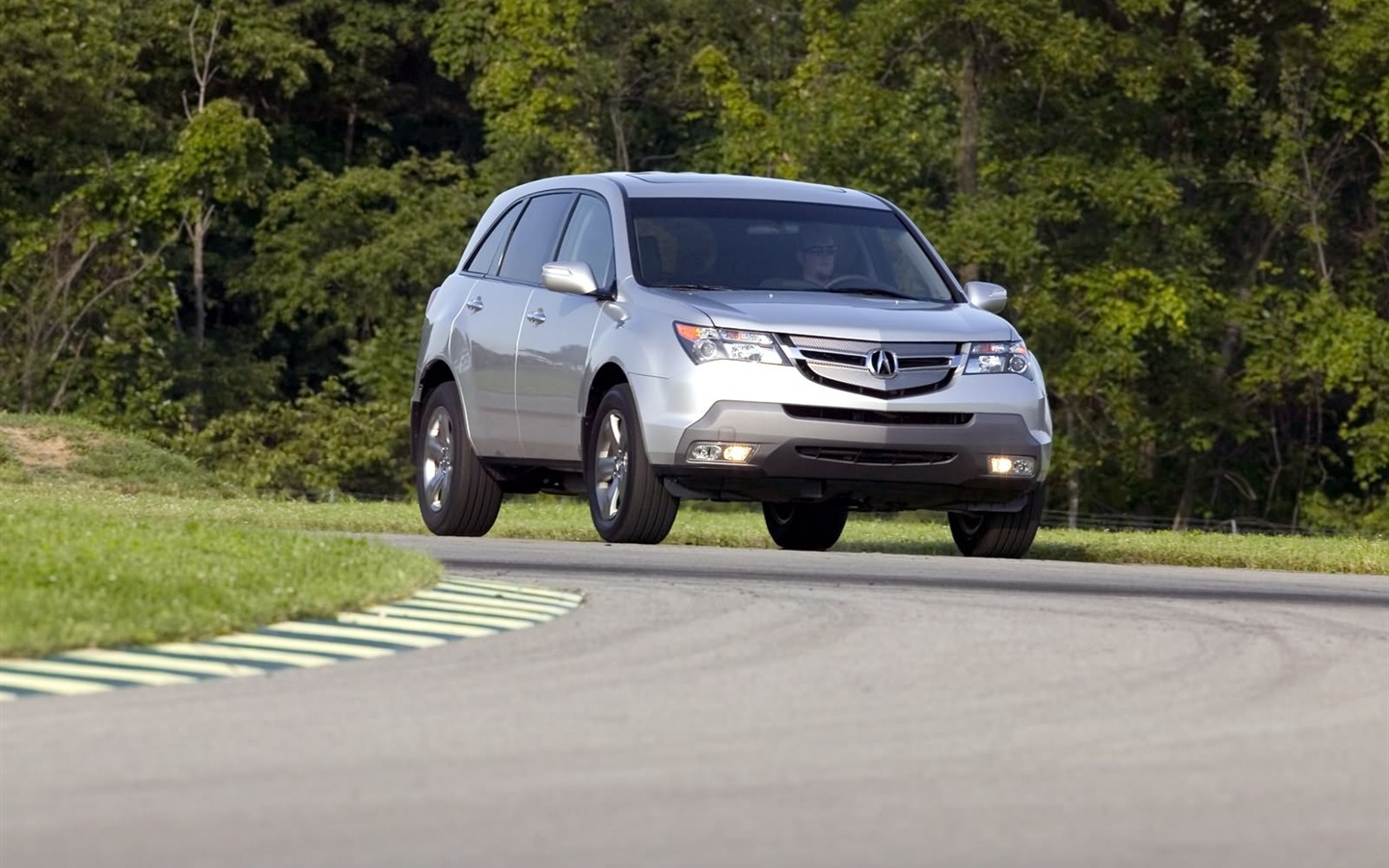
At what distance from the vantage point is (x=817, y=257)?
50.4 ft

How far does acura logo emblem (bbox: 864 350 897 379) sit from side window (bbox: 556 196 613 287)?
5.43 feet

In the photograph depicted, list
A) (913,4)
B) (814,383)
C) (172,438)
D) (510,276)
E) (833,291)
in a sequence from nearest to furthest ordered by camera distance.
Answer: (814,383) → (833,291) → (510,276) → (913,4) → (172,438)

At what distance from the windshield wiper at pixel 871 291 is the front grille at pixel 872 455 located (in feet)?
3.78

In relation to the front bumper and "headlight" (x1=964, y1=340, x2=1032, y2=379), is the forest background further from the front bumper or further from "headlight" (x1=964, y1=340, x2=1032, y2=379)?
the front bumper

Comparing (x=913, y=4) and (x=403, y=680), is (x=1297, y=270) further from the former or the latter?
(x=403, y=680)

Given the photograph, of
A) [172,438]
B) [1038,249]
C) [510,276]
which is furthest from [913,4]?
[510,276]

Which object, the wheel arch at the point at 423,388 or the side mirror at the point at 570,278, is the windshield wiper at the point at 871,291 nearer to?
the side mirror at the point at 570,278

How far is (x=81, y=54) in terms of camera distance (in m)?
46.4

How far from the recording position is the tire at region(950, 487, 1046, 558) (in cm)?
1538

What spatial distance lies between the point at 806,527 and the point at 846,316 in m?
3.34

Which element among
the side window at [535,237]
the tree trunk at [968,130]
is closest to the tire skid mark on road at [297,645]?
the side window at [535,237]

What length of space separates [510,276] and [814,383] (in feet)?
9.63

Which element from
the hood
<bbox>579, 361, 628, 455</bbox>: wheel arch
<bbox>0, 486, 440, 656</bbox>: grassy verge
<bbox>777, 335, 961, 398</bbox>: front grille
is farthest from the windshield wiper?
<bbox>0, 486, 440, 656</bbox>: grassy verge


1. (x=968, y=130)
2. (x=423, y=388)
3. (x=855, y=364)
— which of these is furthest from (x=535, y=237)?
(x=968, y=130)
